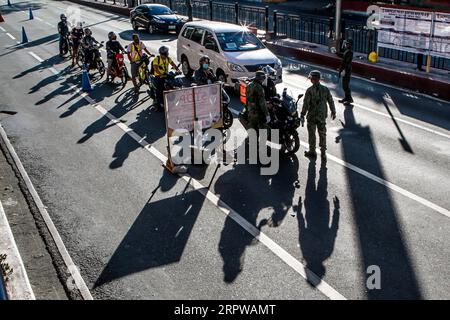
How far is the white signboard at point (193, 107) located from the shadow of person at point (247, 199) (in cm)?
130

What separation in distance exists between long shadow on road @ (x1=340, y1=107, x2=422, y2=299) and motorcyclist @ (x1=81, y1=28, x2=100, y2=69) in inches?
480

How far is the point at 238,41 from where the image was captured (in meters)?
16.8

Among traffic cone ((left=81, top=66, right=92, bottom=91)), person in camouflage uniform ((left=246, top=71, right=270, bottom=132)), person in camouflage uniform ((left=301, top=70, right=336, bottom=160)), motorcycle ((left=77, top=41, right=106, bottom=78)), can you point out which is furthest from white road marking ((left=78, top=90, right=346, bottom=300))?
motorcycle ((left=77, top=41, right=106, bottom=78))

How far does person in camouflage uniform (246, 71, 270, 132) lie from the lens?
425 inches

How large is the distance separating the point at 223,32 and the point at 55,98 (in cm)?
597

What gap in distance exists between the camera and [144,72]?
17.2 metres

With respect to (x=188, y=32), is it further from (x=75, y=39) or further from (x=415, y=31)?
(x=415, y=31)

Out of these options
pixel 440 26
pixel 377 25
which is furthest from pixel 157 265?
pixel 377 25

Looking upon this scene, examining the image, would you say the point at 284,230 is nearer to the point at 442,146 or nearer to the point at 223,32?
the point at 442,146

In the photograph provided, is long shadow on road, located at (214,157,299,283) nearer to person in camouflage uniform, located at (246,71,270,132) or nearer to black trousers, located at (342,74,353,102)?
person in camouflage uniform, located at (246,71,270,132)

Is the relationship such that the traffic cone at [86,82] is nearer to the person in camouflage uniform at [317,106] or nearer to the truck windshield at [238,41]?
the truck windshield at [238,41]

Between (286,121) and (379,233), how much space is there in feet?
12.5

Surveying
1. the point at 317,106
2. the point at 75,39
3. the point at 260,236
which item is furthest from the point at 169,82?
the point at 75,39

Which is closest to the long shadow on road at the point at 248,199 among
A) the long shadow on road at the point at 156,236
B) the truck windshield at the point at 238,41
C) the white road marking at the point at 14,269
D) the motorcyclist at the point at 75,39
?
the long shadow on road at the point at 156,236
